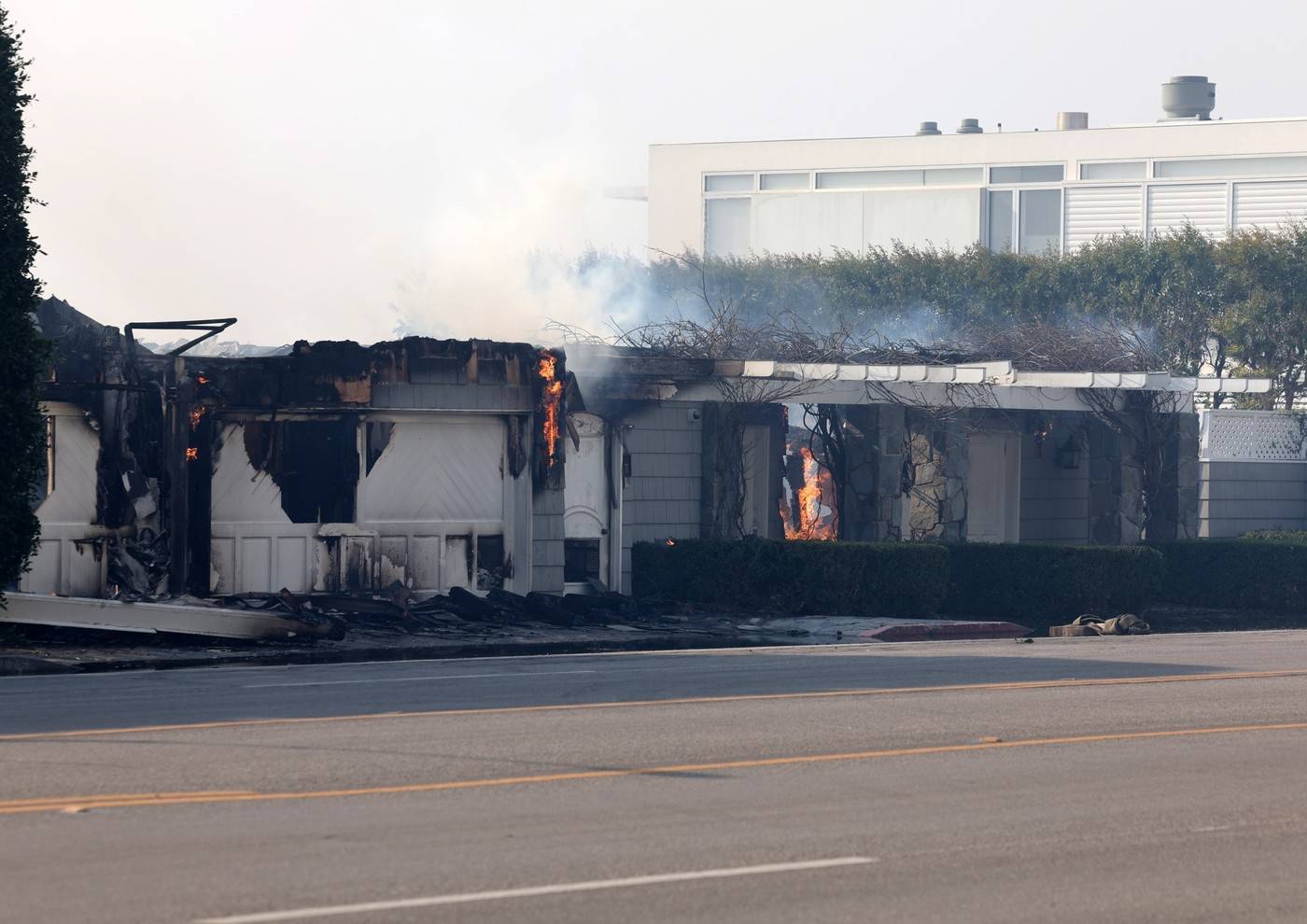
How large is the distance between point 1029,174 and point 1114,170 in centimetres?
343

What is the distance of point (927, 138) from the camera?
70562 millimetres

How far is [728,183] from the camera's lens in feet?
244

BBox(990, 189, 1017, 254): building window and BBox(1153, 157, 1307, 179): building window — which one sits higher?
BBox(1153, 157, 1307, 179): building window

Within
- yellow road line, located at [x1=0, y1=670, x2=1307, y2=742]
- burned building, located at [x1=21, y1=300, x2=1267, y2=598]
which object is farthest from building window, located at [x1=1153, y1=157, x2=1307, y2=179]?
yellow road line, located at [x1=0, y1=670, x2=1307, y2=742]

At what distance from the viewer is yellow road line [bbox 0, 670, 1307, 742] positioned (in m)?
11.4

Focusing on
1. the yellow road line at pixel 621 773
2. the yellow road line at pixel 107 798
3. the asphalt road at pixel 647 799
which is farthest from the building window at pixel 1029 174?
the yellow road line at pixel 107 798

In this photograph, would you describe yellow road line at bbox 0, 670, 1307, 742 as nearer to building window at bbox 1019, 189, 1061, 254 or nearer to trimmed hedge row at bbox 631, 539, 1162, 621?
trimmed hedge row at bbox 631, 539, 1162, 621

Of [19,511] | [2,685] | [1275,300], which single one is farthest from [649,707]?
[1275,300]

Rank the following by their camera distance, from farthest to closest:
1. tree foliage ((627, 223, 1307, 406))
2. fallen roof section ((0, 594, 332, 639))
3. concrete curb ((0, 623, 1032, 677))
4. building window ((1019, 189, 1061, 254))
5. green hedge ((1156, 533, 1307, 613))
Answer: building window ((1019, 189, 1061, 254)) → tree foliage ((627, 223, 1307, 406)) → green hedge ((1156, 533, 1307, 613)) → fallen roof section ((0, 594, 332, 639)) → concrete curb ((0, 623, 1032, 677))

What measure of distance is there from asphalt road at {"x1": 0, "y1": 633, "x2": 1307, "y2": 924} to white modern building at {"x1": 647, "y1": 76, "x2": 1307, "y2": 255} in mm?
51815

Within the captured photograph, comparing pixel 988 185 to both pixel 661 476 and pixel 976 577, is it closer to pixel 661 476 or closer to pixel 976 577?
pixel 976 577

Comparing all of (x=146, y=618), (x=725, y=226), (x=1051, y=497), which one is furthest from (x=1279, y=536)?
(x=725, y=226)

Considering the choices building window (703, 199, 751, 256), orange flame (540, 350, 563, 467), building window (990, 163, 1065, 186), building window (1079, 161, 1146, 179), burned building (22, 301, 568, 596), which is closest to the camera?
burned building (22, 301, 568, 596)

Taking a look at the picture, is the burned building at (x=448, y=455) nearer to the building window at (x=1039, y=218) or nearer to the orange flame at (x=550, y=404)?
the orange flame at (x=550, y=404)
